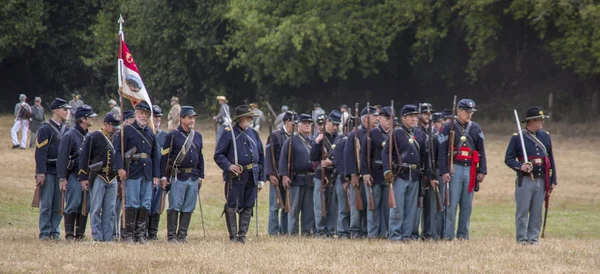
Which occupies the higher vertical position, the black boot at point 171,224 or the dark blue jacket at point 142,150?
the dark blue jacket at point 142,150

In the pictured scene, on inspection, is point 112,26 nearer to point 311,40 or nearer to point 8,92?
point 8,92

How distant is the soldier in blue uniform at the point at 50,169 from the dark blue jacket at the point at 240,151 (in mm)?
2510

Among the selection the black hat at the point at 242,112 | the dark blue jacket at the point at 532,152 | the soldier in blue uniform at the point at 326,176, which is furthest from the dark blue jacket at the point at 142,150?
the dark blue jacket at the point at 532,152

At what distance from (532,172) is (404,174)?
185 cm

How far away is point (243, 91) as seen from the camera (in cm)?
4953

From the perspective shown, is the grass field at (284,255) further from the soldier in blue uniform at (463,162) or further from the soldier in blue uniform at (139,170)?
the soldier in blue uniform at (463,162)

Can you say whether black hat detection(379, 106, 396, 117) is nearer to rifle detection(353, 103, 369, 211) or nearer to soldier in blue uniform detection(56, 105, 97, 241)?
rifle detection(353, 103, 369, 211)

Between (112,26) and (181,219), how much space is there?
36.8 meters

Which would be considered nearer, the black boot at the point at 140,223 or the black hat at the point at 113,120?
the black boot at the point at 140,223

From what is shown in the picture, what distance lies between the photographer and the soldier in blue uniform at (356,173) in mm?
14883

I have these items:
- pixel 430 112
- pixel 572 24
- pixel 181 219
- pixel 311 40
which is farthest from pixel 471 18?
pixel 181 219

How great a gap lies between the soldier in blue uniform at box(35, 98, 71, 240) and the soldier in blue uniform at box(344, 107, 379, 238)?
4.31m

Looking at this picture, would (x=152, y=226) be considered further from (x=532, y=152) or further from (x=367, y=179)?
(x=532, y=152)

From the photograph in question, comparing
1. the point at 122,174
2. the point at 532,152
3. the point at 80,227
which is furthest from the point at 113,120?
the point at 532,152
